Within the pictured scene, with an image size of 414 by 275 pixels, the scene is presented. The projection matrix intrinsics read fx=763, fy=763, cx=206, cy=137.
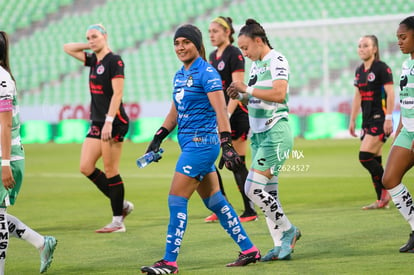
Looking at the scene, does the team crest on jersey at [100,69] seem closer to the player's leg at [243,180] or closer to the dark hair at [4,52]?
the player's leg at [243,180]

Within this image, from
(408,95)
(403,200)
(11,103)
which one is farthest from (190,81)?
(403,200)

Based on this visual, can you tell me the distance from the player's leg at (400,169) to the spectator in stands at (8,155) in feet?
10.3

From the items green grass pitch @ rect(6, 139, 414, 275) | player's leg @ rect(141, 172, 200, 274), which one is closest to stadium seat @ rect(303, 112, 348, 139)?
green grass pitch @ rect(6, 139, 414, 275)

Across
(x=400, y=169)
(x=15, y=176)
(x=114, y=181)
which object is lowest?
(x=114, y=181)

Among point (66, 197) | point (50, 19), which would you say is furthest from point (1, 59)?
point (50, 19)

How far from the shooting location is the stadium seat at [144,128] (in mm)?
26609

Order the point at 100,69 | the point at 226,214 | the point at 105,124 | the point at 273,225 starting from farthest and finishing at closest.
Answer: the point at 100,69 → the point at 105,124 → the point at 273,225 → the point at 226,214

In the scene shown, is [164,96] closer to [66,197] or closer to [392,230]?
[66,197]

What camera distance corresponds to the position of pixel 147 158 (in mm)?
6145

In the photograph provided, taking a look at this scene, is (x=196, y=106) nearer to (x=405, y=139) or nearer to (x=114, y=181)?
(x=405, y=139)

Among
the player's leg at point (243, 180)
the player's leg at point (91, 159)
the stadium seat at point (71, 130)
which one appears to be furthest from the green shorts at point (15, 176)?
the stadium seat at point (71, 130)

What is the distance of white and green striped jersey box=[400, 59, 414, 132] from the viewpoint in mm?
6828

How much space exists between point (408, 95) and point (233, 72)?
2.93m

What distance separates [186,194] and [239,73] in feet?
11.6
